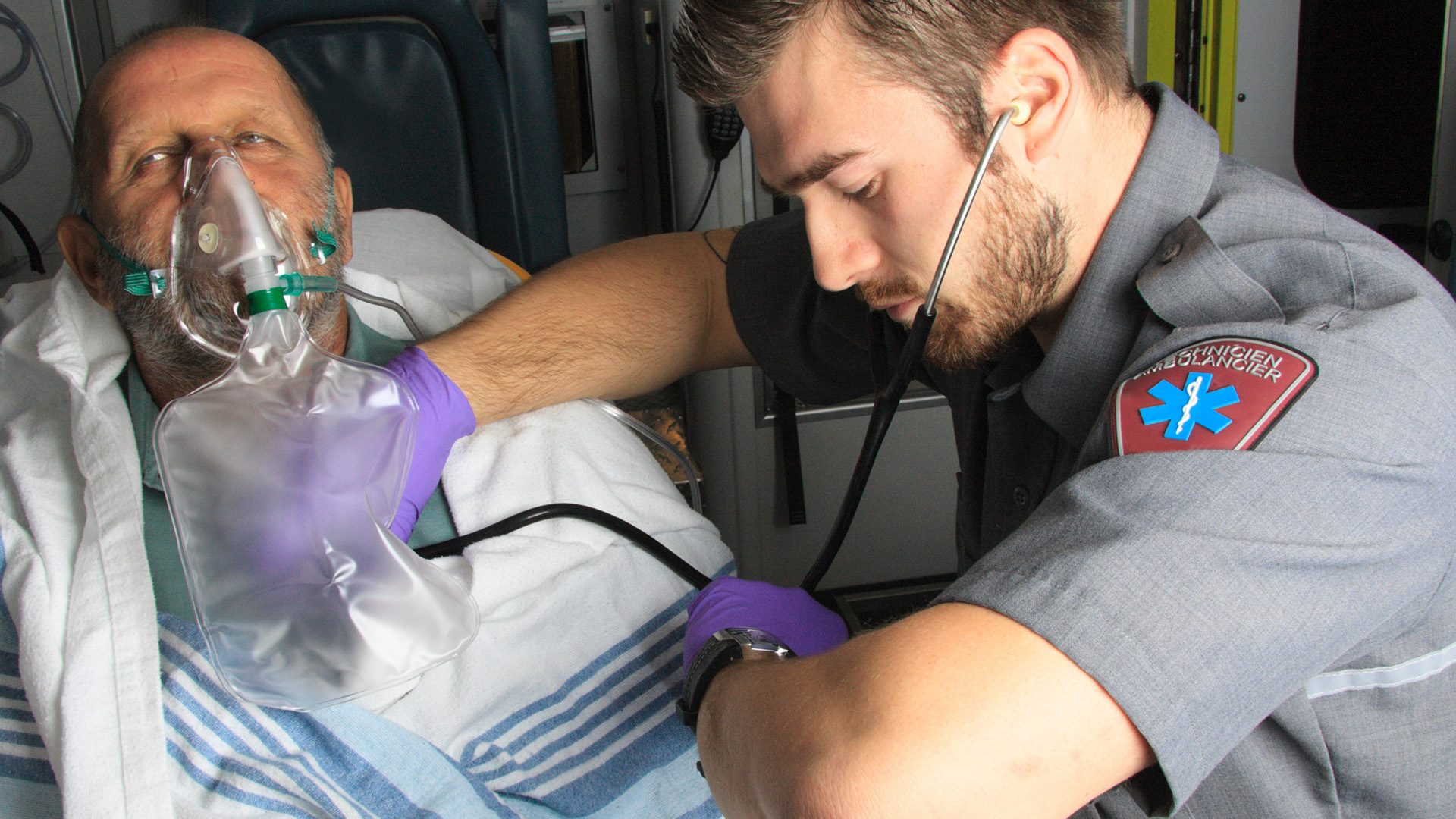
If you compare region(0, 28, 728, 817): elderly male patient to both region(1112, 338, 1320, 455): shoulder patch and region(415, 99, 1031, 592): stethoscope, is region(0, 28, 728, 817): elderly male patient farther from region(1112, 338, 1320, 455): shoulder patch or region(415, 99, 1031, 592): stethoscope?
region(1112, 338, 1320, 455): shoulder patch

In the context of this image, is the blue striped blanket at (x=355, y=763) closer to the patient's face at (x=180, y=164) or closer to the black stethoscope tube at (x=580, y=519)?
the black stethoscope tube at (x=580, y=519)

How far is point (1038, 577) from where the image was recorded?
0.65 metres

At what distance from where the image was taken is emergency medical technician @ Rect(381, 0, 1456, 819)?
24.3 inches

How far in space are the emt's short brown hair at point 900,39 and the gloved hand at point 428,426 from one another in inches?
21.0

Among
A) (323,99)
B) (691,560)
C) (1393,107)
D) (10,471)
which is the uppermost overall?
(323,99)

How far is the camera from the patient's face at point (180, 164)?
110 cm

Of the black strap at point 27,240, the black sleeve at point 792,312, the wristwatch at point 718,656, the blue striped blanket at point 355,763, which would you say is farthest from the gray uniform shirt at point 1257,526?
the black strap at point 27,240

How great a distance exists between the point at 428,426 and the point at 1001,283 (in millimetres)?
698

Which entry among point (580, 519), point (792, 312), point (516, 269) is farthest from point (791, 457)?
point (580, 519)

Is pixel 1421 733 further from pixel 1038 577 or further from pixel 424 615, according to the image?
pixel 424 615

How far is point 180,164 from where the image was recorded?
1143 mm

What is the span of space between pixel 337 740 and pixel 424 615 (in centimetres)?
16

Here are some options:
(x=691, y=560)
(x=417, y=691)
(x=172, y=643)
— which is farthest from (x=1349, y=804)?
(x=172, y=643)

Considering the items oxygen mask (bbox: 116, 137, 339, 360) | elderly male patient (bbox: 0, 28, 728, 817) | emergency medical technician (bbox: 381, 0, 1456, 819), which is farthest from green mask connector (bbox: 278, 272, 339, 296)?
emergency medical technician (bbox: 381, 0, 1456, 819)
